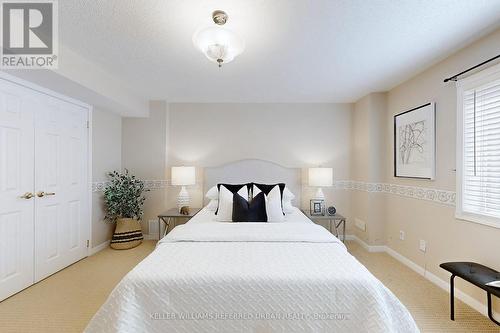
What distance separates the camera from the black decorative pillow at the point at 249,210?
9.61 feet

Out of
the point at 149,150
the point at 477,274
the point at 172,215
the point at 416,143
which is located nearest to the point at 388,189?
the point at 416,143

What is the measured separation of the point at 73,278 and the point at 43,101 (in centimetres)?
200

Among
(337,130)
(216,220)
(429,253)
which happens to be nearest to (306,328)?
(216,220)

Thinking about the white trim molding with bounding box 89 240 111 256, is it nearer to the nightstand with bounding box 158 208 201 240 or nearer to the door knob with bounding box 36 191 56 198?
the nightstand with bounding box 158 208 201 240

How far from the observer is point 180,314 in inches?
59.3

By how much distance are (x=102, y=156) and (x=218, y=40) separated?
2891 mm

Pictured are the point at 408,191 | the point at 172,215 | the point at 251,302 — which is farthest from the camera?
the point at 172,215

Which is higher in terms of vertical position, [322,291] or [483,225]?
[483,225]

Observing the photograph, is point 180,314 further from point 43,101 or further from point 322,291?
point 43,101

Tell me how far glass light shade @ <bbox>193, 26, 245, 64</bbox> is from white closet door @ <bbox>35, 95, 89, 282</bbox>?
214 cm

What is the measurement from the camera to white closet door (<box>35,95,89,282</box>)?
9.04 ft

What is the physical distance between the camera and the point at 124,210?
375cm

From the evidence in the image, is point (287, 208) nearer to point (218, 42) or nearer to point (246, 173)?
point (246, 173)

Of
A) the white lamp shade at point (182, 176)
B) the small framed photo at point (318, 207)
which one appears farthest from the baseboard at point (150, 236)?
the small framed photo at point (318, 207)
